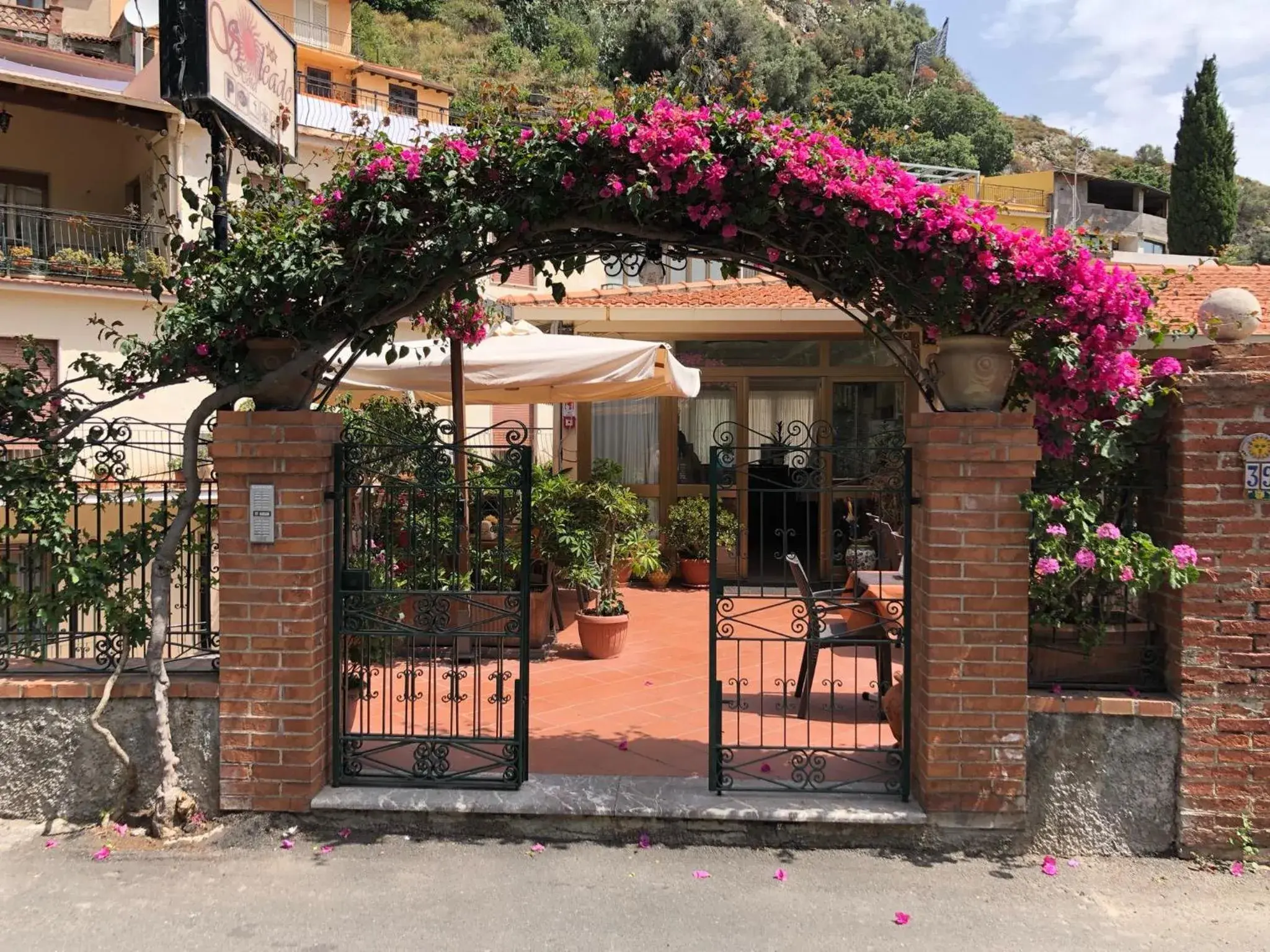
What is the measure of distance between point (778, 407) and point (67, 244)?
13756 millimetres

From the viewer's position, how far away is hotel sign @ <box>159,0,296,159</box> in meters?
4.28

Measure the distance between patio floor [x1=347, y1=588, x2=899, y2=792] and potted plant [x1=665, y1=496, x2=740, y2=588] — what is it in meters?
2.39

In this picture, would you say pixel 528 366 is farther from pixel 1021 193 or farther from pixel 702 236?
pixel 1021 193

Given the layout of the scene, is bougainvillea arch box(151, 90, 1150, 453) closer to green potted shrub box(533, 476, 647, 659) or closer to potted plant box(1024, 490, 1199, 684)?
potted plant box(1024, 490, 1199, 684)

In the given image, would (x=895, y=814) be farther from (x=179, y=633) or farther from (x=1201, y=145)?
(x=1201, y=145)

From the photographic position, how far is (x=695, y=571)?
10094mm

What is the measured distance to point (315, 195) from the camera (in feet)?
13.9

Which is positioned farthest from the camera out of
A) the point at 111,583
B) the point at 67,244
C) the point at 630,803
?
the point at 67,244

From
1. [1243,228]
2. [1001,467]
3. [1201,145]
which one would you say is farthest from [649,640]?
[1243,228]

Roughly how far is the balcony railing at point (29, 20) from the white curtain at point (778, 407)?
84.4 feet

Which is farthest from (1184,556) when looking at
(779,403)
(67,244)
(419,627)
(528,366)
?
(67,244)

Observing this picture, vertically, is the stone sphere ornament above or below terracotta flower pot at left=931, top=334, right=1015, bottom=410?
above

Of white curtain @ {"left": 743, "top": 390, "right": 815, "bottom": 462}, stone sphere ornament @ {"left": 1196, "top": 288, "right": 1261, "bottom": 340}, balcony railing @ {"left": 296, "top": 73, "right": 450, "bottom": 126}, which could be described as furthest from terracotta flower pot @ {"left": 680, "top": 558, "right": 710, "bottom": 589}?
balcony railing @ {"left": 296, "top": 73, "right": 450, "bottom": 126}

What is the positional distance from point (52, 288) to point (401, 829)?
14670 mm
